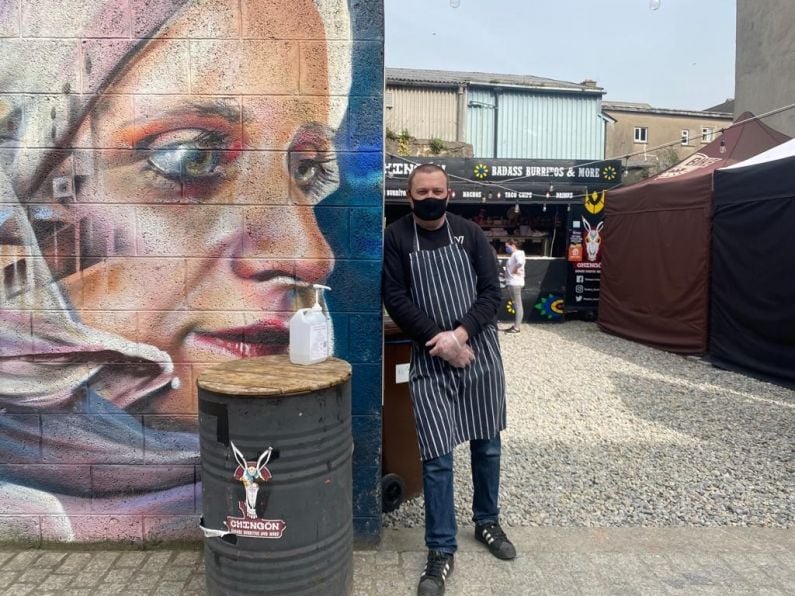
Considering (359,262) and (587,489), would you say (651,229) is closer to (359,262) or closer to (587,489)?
(587,489)

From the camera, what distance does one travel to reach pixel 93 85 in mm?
3014

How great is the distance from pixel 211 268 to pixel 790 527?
3.65 metres

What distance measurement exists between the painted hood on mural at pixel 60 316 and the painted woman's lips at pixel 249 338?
0.25 meters

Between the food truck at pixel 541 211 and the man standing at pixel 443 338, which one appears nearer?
the man standing at pixel 443 338

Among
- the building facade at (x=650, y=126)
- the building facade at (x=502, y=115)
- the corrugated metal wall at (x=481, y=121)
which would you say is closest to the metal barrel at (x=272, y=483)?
the building facade at (x=502, y=115)

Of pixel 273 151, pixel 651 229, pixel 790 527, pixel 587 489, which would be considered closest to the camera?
pixel 273 151

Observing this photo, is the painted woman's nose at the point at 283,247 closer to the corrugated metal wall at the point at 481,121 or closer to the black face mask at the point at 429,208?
the black face mask at the point at 429,208

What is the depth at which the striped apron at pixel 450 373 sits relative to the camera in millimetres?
2871

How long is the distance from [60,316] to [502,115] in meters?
19.0

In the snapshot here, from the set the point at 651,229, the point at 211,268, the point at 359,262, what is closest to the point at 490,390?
the point at 359,262

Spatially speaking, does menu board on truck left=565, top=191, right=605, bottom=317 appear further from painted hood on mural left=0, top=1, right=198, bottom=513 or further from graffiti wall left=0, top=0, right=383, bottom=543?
painted hood on mural left=0, top=1, right=198, bottom=513

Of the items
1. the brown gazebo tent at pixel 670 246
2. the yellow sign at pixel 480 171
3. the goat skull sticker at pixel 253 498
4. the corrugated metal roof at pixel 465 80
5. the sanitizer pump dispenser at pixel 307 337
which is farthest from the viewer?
the corrugated metal roof at pixel 465 80

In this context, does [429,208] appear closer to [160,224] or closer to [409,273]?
[409,273]

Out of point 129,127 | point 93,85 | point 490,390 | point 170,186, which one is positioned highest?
point 93,85
